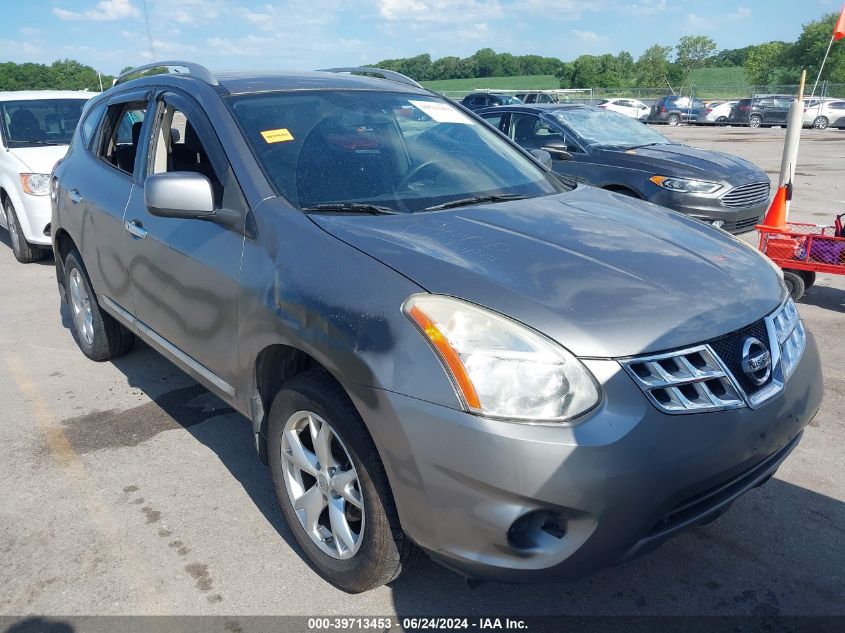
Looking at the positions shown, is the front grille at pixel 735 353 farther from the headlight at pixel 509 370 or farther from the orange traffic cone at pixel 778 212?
the orange traffic cone at pixel 778 212

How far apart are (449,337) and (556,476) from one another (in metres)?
0.48

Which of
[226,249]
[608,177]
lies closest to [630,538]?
[226,249]

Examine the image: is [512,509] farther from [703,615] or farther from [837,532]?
[837,532]

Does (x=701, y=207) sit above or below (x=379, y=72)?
below

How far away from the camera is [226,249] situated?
114 inches

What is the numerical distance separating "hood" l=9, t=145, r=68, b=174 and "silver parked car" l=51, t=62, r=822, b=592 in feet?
16.0

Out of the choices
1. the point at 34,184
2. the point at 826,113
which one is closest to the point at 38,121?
the point at 34,184

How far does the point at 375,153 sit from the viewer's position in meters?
3.26

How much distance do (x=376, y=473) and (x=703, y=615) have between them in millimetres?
1270

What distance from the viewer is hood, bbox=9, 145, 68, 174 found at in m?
7.66

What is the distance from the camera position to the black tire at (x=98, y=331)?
15.4 feet

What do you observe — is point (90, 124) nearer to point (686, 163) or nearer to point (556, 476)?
point (556, 476)

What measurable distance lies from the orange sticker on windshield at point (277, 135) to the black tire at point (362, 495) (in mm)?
1117

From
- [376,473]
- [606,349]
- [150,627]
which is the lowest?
[150,627]
